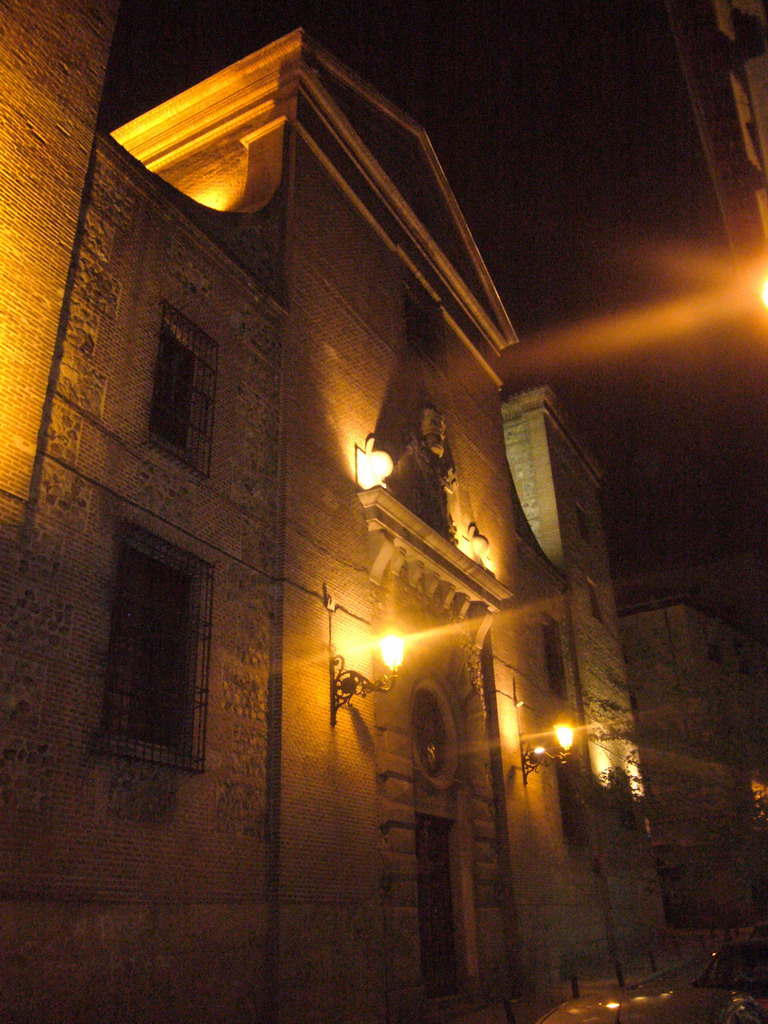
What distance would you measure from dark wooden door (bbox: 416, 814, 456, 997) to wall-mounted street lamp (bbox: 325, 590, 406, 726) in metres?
2.70

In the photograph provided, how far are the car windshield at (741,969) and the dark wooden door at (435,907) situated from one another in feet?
16.8

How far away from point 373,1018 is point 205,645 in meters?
4.75

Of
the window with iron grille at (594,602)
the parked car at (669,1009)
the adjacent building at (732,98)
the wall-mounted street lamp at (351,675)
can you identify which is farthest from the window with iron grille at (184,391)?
the window with iron grille at (594,602)

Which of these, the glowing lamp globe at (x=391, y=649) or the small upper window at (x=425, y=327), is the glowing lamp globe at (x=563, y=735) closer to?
the glowing lamp globe at (x=391, y=649)

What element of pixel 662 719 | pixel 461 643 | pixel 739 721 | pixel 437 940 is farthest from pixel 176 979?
pixel 739 721

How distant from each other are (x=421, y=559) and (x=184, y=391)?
5097mm

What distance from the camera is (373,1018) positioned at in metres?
9.62

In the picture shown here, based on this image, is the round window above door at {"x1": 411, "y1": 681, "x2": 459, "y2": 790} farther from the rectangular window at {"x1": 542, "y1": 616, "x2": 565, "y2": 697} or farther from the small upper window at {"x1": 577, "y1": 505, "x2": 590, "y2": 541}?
the small upper window at {"x1": 577, "y1": 505, "x2": 590, "y2": 541}

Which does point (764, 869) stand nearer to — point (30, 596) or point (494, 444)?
point (494, 444)

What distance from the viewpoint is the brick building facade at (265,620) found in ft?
23.3

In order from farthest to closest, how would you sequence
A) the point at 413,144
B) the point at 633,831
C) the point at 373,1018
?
the point at 633,831 < the point at 413,144 < the point at 373,1018

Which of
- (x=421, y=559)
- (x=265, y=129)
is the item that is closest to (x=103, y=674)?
A: (x=421, y=559)

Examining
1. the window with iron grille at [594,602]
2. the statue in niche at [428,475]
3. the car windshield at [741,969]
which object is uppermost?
the window with iron grille at [594,602]

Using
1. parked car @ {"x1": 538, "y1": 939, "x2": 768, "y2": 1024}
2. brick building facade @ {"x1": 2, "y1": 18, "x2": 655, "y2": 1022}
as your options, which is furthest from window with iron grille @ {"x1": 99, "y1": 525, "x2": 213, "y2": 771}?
parked car @ {"x1": 538, "y1": 939, "x2": 768, "y2": 1024}
